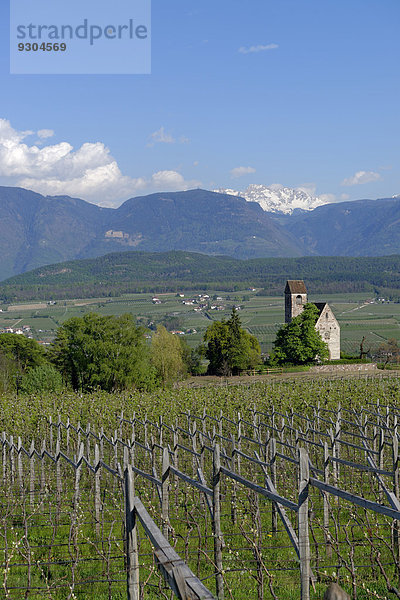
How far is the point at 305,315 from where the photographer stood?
58.0 meters

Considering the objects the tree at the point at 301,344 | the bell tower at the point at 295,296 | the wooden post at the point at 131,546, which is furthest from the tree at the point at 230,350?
the wooden post at the point at 131,546

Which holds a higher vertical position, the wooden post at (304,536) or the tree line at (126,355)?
the wooden post at (304,536)

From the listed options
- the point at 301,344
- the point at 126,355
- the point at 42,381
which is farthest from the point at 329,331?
the point at 42,381

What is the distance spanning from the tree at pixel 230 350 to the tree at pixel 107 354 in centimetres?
1012

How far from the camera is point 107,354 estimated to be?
43.6 meters

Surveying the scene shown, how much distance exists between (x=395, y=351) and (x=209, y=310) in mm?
123680

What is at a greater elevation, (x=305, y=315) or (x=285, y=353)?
(x=305, y=315)

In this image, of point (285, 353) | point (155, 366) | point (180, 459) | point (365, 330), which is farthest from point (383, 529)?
point (365, 330)

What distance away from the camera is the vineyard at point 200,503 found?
24.2 ft

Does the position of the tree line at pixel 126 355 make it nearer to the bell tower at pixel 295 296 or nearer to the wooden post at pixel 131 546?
the bell tower at pixel 295 296

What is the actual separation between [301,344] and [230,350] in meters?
7.24

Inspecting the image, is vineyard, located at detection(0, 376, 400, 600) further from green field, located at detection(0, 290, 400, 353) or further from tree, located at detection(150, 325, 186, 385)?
green field, located at detection(0, 290, 400, 353)

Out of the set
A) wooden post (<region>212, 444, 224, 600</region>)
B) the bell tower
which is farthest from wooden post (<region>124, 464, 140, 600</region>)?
the bell tower

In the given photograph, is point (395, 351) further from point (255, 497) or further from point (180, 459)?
point (255, 497)
